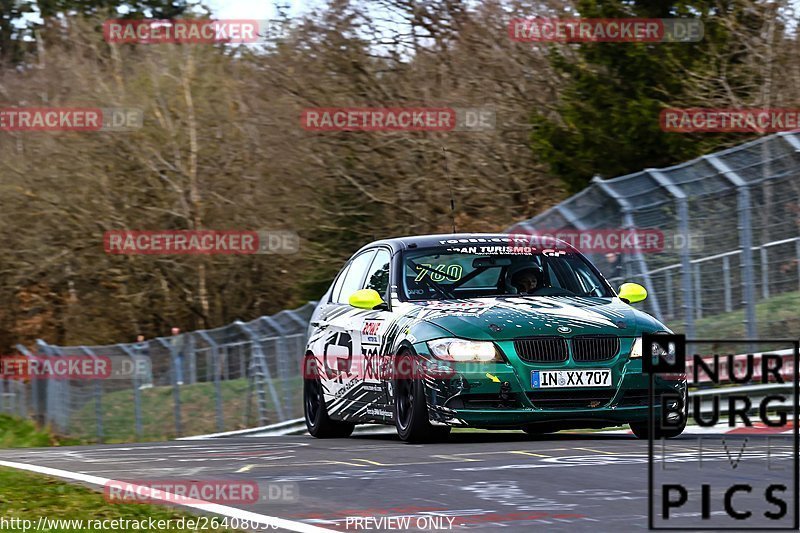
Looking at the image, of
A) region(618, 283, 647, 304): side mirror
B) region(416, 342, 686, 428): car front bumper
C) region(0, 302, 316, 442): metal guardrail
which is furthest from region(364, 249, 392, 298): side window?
region(0, 302, 316, 442): metal guardrail

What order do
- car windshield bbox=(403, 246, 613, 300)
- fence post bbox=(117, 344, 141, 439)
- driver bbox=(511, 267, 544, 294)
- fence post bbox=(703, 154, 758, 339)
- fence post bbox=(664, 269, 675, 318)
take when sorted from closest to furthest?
car windshield bbox=(403, 246, 613, 300) < driver bbox=(511, 267, 544, 294) < fence post bbox=(703, 154, 758, 339) < fence post bbox=(664, 269, 675, 318) < fence post bbox=(117, 344, 141, 439)

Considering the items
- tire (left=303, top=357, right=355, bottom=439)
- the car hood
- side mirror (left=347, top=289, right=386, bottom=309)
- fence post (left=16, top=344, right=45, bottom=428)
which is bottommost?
fence post (left=16, top=344, right=45, bottom=428)

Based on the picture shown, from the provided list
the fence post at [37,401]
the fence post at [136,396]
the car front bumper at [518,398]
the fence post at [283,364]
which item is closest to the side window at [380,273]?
the car front bumper at [518,398]

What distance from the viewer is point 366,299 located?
12.3 metres

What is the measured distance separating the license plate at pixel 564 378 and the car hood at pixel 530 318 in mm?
277

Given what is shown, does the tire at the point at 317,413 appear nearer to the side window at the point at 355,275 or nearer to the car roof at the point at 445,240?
the side window at the point at 355,275

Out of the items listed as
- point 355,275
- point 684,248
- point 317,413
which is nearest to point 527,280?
point 355,275

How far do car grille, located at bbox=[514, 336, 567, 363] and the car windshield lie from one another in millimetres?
1295

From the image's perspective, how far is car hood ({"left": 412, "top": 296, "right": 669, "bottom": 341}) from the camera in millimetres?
10938

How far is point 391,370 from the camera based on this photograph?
11.9 m

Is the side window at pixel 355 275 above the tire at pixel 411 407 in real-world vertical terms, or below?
above

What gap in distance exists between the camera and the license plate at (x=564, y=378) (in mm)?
10906

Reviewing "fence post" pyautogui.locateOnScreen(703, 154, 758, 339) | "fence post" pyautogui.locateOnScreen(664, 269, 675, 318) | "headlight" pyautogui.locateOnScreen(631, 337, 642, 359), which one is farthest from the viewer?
"fence post" pyautogui.locateOnScreen(664, 269, 675, 318)

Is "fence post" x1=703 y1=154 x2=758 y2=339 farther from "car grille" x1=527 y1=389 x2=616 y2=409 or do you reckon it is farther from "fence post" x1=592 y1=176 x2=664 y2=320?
"car grille" x1=527 y1=389 x2=616 y2=409
